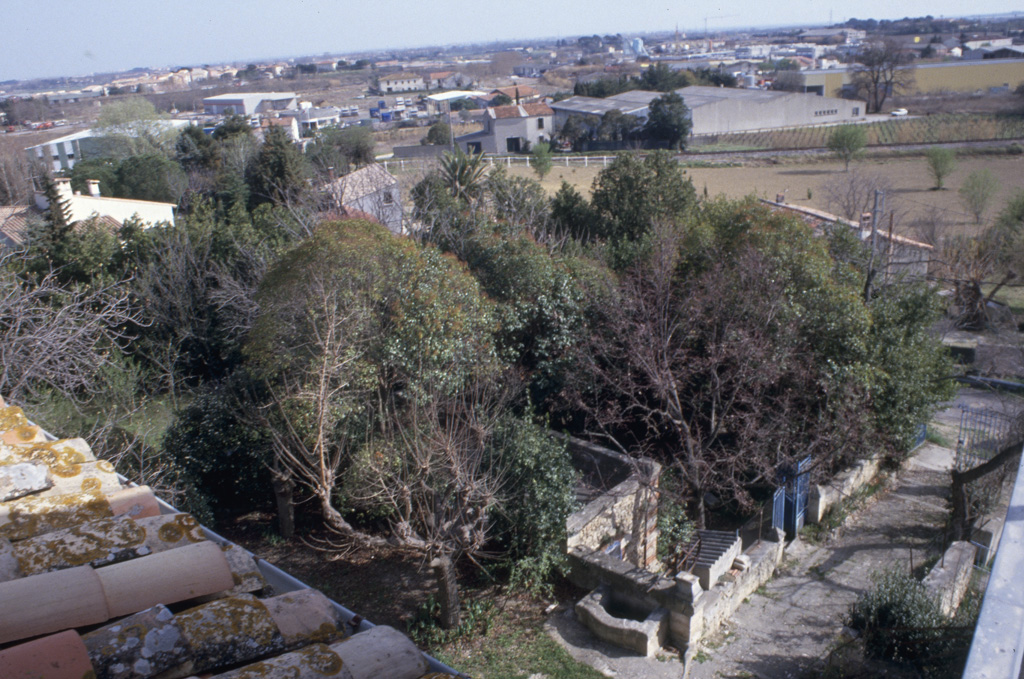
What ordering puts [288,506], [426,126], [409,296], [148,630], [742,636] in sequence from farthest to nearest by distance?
[426,126] < [409,296] < [288,506] < [742,636] < [148,630]

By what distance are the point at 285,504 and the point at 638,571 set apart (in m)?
4.81

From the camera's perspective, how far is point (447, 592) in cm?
840

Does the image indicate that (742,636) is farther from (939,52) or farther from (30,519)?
(939,52)

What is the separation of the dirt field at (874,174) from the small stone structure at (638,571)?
66.7ft

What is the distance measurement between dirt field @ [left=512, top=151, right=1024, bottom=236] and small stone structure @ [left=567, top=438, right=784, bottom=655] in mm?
20321

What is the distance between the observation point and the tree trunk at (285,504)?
1019cm

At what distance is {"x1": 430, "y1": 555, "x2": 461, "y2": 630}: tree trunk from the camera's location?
8188 mm

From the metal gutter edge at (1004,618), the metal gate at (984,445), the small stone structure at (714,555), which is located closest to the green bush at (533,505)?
the small stone structure at (714,555)

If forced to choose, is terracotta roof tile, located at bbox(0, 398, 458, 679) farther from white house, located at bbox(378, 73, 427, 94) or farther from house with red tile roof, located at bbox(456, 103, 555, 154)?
white house, located at bbox(378, 73, 427, 94)

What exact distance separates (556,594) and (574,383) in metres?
3.44

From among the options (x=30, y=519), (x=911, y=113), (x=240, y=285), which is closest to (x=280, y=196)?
(x=240, y=285)

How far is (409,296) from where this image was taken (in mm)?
11125

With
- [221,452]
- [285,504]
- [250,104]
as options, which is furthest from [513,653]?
[250,104]

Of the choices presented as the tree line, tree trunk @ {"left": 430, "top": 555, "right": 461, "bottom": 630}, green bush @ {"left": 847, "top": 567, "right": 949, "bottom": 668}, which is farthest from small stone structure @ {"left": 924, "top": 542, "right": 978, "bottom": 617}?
tree trunk @ {"left": 430, "top": 555, "right": 461, "bottom": 630}
